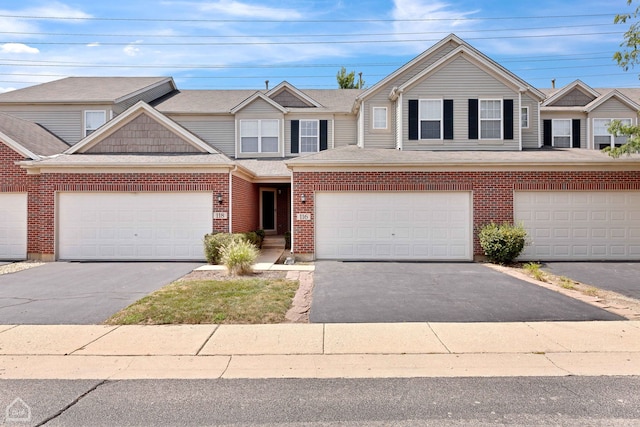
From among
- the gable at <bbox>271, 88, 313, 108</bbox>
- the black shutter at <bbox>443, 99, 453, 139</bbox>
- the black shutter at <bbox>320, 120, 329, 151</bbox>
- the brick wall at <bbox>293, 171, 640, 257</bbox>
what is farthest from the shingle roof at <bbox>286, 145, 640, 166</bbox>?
the gable at <bbox>271, 88, 313, 108</bbox>

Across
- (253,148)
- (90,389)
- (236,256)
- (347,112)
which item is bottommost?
(90,389)

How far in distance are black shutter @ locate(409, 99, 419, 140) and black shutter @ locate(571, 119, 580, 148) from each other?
32.6 ft

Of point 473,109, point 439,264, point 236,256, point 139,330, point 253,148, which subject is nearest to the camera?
point 139,330

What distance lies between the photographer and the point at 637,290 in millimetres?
9953

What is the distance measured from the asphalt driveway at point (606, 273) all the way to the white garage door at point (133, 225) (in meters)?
11.7

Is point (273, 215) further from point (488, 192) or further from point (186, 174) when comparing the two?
point (488, 192)

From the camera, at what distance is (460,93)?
669 inches

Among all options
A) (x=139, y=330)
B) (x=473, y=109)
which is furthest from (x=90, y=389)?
(x=473, y=109)

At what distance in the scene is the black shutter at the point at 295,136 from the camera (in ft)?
70.0

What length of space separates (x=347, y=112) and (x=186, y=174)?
998 centimetres

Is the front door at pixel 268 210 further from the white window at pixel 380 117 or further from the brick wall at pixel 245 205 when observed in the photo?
the white window at pixel 380 117

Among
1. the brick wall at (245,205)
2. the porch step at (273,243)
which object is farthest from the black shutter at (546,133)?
the brick wall at (245,205)

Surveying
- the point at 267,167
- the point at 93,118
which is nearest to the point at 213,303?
the point at 267,167

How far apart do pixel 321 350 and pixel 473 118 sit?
13925 millimetres
